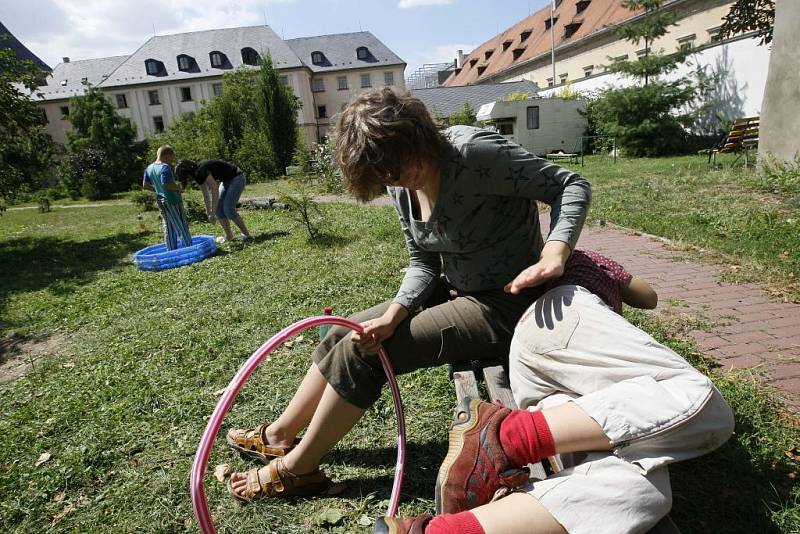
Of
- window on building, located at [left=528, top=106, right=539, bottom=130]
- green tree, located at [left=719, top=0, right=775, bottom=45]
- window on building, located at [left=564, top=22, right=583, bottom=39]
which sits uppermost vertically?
window on building, located at [left=564, top=22, right=583, bottom=39]

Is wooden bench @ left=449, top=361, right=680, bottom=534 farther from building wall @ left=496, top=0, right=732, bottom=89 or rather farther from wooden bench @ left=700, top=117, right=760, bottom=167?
building wall @ left=496, top=0, right=732, bottom=89

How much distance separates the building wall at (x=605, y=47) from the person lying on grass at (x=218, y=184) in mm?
18049

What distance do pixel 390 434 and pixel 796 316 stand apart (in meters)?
2.87

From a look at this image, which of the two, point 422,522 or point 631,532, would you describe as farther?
point 422,522

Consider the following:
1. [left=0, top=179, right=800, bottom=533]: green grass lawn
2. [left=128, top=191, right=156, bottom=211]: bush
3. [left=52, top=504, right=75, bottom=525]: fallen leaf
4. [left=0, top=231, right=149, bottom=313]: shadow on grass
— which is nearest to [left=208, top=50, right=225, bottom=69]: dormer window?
[left=128, top=191, right=156, bottom=211]: bush

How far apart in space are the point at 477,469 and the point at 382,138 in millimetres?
1214

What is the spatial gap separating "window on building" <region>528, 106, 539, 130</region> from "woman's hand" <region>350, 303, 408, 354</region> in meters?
24.7

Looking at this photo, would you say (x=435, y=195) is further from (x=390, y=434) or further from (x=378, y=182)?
(x=390, y=434)

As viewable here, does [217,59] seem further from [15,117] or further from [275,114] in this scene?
[15,117]

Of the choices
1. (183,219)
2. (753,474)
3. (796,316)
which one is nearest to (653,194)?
(796,316)

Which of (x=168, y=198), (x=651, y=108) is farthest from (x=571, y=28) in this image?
(x=168, y=198)

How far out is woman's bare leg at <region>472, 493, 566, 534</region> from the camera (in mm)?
1358

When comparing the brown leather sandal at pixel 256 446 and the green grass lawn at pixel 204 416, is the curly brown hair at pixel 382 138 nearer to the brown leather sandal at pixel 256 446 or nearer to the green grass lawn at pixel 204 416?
the brown leather sandal at pixel 256 446

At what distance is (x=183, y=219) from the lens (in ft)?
28.7
